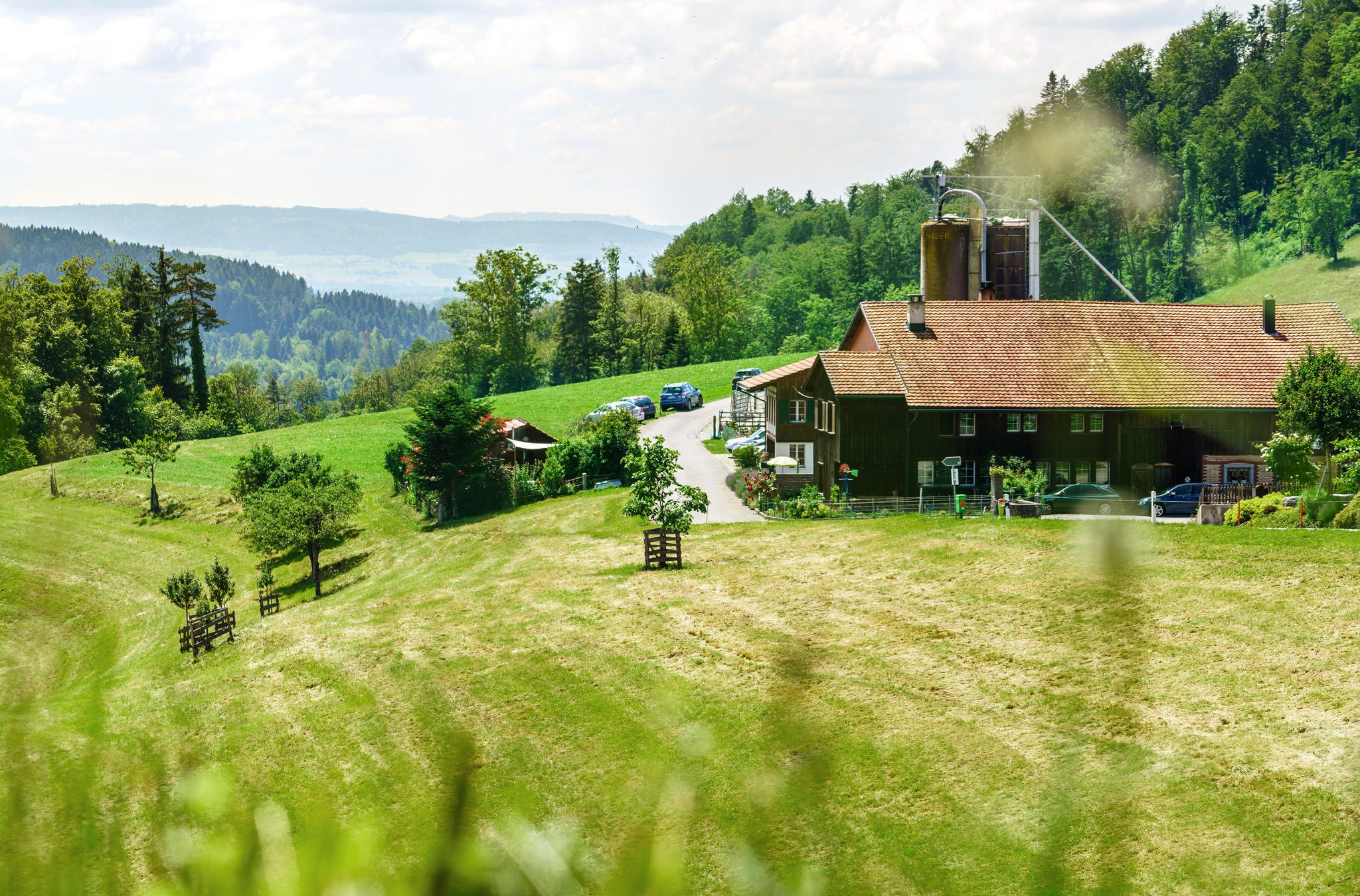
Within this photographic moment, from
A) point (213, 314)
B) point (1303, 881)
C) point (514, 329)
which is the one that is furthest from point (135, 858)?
point (514, 329)

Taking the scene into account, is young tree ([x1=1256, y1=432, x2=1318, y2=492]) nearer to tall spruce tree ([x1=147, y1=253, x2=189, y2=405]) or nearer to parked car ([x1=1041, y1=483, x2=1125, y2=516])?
parked car ([x1=1041, y1=483, x2=1125, y2=516])

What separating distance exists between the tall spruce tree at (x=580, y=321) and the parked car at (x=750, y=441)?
218 feet

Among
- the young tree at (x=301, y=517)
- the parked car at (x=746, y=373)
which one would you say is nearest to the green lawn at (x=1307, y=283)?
the parked car at (x=746, y=373)

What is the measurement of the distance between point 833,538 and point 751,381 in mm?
27051

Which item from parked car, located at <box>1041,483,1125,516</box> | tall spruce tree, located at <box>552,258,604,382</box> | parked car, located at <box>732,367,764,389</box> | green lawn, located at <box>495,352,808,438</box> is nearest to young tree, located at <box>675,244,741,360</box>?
tall spruce tree, located at <box>552,258,604,382</box>

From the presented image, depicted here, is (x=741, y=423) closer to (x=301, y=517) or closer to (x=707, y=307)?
(x=301, y=517)

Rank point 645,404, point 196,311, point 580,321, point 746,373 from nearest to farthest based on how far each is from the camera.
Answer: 1. point 645,404
2. point 746,373
3. point 196,311
4. point 580,321

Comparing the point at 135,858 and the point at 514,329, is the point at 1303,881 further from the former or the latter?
the point at 514,329

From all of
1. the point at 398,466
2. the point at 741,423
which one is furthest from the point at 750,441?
the point at 398,466

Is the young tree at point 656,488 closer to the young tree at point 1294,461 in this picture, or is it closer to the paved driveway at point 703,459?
the paved driveway at point 703,459

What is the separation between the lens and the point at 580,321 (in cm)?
13200

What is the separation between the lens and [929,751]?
17.1 m

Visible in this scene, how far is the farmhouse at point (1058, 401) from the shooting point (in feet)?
155

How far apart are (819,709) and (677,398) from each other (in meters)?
73.6
